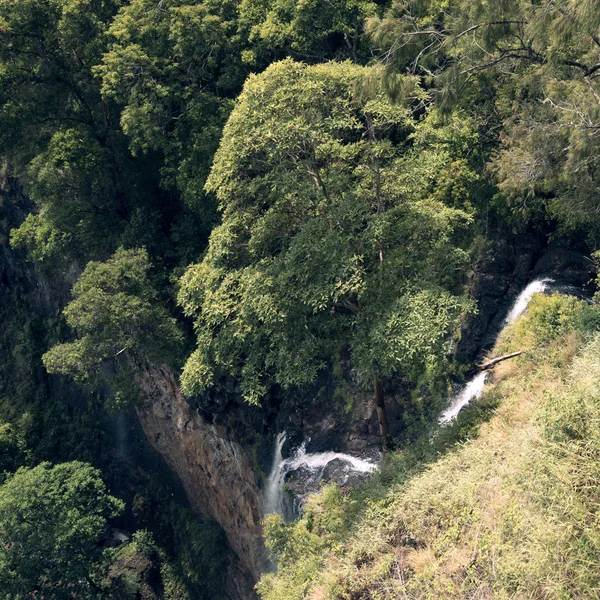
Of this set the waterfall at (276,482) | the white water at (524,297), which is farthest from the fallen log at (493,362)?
the waterfall at (276,482)

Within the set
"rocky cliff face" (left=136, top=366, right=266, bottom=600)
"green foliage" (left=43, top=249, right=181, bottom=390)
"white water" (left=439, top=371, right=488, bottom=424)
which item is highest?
"green foliage" (left=43, top=249, right=181, bottom=390)

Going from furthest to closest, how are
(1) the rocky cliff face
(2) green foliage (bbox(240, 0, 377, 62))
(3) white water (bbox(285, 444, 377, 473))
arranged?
(1) the rocky cliff face, (2) green foliage (bbox(240, 0, 377, 62)), (3) white water (bbox(285, 444, 377, 473))

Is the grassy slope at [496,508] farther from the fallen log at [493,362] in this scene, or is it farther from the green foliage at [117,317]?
the green foliage at [117,317]

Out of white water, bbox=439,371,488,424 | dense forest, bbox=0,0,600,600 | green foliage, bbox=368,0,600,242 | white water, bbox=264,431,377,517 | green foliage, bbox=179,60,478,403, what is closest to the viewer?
dense forest, bbox=0,0,600,600

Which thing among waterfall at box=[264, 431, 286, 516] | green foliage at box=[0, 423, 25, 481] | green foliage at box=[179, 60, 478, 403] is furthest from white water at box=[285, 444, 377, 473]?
green foliage at box=[0, 423, 25, 481]

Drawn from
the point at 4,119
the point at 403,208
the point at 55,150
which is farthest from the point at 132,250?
the point at 403,208

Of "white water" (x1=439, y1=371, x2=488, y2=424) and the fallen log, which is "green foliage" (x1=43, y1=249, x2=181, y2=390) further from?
the fallen log

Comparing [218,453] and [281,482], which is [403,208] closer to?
[281,482]
